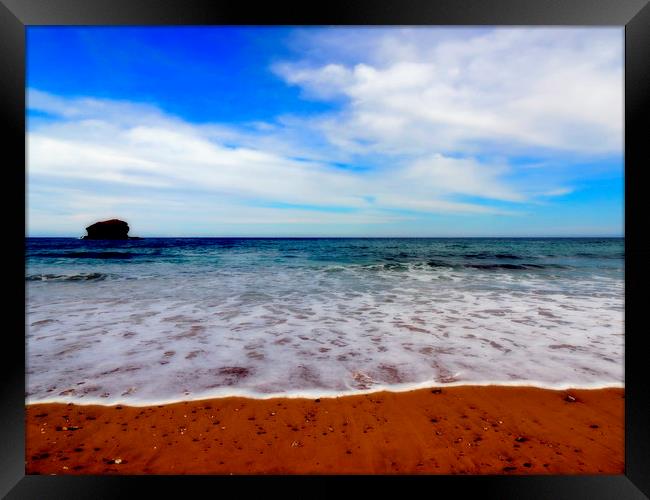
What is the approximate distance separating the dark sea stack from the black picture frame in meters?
40.5

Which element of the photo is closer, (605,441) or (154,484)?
(154,484)

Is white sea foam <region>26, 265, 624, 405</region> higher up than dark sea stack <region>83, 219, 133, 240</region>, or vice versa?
dark sea stack <region>83, 219, 133, 240</region>

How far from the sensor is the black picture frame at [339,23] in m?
1.65

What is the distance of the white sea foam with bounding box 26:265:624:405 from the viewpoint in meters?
3.12

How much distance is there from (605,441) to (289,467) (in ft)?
7.03

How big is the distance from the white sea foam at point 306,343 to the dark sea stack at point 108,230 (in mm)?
32654

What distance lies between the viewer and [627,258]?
1.72 meters

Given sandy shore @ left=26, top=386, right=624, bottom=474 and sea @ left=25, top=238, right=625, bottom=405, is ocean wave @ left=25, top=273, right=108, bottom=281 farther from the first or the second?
sandy shore @ left=26, top=386, right=624, bottom=474

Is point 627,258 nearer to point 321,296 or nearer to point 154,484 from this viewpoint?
point 154,484

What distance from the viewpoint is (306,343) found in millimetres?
4234

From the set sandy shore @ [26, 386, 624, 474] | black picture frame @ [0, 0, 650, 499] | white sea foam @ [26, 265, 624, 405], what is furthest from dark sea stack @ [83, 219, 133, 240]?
black picture frame @ [0, 0, 650, 499]

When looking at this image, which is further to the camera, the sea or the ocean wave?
the ocean wave

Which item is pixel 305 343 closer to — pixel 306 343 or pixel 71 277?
pixel 306 343

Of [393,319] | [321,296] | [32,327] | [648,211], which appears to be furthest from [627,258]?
[32,327]
